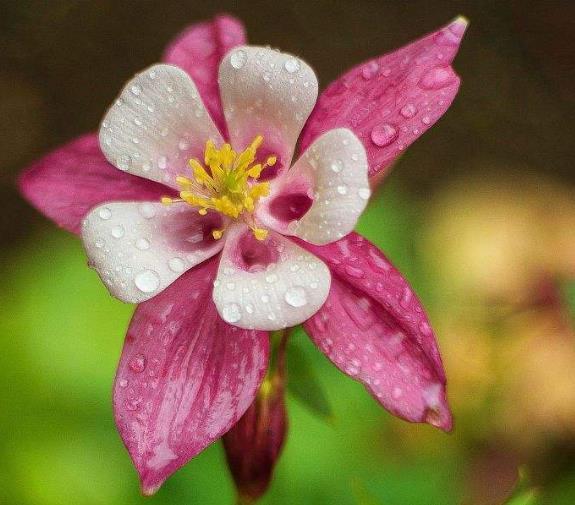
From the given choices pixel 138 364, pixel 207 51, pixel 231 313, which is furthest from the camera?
pixel 207 51

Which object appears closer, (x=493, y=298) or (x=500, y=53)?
(x=493, y=298)

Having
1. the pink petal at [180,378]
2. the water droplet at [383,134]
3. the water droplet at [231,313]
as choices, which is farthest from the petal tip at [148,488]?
the water droplet at [383,134]

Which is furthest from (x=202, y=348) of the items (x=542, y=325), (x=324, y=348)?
(x=542, y=325)

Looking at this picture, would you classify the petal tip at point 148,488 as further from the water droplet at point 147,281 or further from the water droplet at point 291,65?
the water droplet at point 291,65

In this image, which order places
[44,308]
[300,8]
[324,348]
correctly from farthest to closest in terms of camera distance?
[300,8] < [44,308] < [324,348]

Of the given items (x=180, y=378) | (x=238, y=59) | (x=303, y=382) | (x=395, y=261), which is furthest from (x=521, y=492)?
(x=395, y=261)

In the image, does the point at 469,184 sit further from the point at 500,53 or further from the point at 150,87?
the point at 150,87

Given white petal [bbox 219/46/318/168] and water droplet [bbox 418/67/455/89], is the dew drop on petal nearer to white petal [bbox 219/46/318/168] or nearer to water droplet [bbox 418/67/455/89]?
white petal [bbox 219/46/318/168]

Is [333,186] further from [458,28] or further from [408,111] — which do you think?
[458,28]
